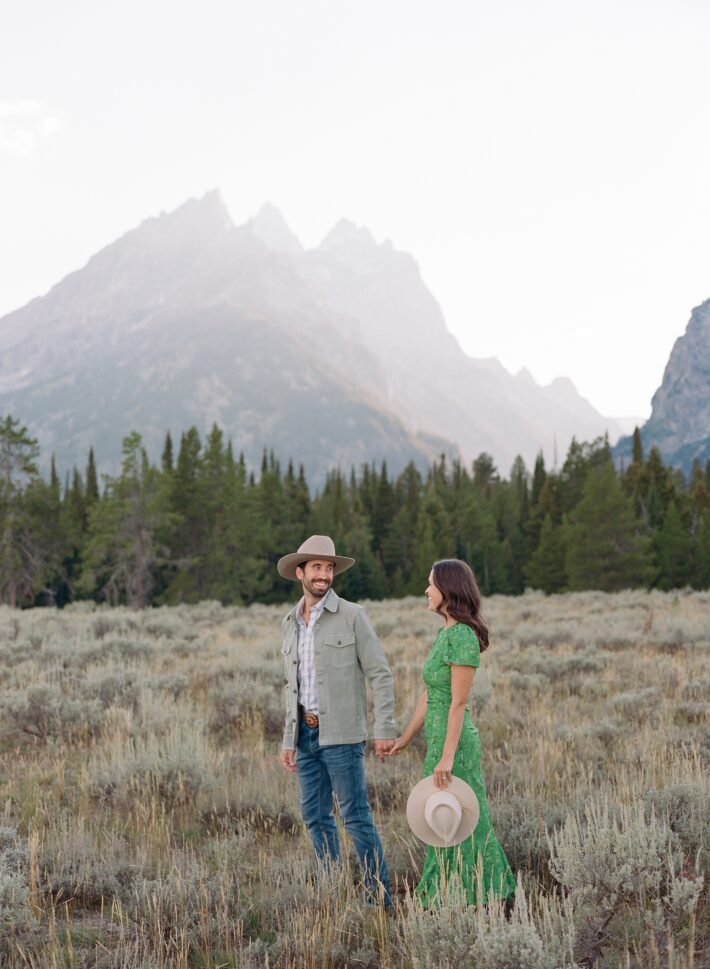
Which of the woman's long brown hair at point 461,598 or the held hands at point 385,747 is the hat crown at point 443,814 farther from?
the woman's long brown hair at point 461,598

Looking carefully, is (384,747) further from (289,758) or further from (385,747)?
(289,758)

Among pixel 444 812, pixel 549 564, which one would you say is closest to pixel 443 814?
pixel 444 812

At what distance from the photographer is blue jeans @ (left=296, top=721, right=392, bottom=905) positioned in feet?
14.7

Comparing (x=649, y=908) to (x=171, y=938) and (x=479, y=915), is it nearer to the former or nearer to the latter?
(x=479, y=915)

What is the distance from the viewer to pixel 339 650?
183 inches

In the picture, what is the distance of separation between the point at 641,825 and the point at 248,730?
551 centimetres

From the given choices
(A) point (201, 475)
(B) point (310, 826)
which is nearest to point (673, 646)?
(B) point (310, 826)

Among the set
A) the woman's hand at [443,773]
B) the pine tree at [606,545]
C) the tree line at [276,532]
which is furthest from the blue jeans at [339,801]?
the pine tree at [606,545]

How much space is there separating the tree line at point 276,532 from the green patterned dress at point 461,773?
42.0m

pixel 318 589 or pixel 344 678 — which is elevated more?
pixel 318 589

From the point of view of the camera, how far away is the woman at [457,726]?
4.03 meters

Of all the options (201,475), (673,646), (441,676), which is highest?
(201,475)

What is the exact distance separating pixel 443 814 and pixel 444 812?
0.01m

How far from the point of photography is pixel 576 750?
23.3 feet
